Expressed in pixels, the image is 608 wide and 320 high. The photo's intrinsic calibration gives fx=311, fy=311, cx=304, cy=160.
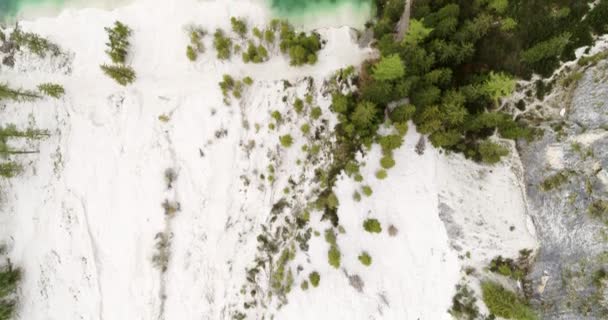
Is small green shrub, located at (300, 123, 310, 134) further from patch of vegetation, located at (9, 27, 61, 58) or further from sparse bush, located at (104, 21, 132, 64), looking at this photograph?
patch of vegetation, located at (9, 27, 61, 58)

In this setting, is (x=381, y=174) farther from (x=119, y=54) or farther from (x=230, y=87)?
(x=119, y=54)

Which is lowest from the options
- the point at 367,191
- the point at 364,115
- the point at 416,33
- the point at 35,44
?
the point at 367,191

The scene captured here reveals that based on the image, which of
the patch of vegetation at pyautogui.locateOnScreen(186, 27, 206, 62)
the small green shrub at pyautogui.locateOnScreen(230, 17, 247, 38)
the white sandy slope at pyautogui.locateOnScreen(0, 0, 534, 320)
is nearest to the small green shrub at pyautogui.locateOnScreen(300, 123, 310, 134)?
the white sandy slope at pyautogui.locateOnScreen(0, 0, 534, 320)

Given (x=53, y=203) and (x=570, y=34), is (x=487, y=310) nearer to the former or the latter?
(x=570, y=34)

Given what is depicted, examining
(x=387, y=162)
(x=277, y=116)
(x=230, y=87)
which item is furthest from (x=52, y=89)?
(x=387, y=162)

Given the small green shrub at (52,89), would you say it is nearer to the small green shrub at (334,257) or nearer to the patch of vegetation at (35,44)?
the patch of vegetation at (35,44)

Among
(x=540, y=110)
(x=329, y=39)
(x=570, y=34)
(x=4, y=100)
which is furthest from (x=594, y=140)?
(x=4, y=100)
